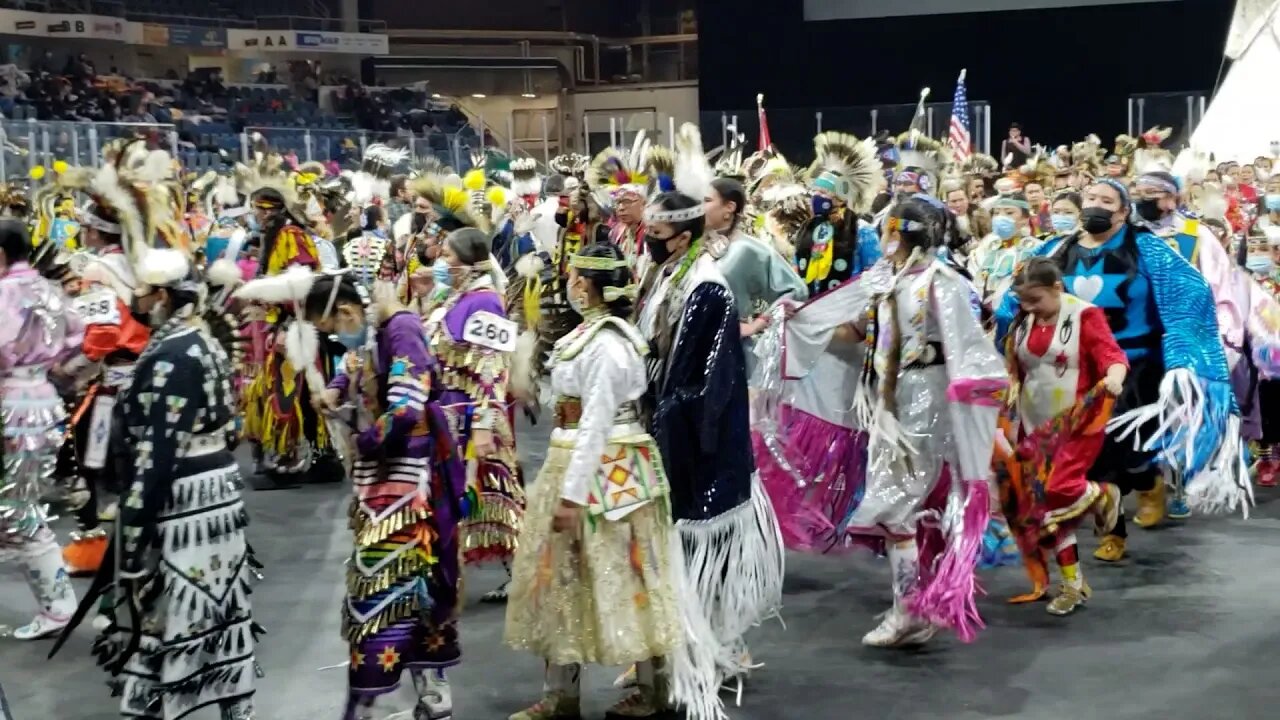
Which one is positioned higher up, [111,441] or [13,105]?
[13,105]

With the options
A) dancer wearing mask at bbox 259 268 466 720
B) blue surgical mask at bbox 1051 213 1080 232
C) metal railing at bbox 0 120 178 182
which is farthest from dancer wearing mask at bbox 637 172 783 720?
metal railing at bbox 0 120 178 182

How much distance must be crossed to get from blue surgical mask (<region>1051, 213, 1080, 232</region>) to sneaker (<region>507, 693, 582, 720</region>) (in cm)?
305

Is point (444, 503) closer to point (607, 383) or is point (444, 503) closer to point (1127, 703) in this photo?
point (607, 383)

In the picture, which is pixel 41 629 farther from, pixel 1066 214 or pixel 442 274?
pixel 1066 214

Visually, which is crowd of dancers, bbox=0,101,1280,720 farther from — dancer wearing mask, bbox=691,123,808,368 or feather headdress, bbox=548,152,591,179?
feather headdress, bbox=548,152,591,179

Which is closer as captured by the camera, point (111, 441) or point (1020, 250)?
point (111, 441)

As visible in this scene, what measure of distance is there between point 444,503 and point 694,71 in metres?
24.4

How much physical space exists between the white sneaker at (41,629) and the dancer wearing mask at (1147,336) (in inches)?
142

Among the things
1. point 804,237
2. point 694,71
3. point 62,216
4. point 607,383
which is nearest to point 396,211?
point 62,216

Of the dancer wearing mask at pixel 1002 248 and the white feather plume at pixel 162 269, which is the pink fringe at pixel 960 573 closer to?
the dancer wearing mask at pixel 1002 248

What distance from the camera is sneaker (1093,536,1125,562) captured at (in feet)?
19.1

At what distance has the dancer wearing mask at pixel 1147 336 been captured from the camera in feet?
17.7

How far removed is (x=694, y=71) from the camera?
2739 centimetres

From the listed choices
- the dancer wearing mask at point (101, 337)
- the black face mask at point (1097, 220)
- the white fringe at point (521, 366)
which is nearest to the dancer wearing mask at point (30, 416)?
the dancer wearing mask at point (101, 337)
